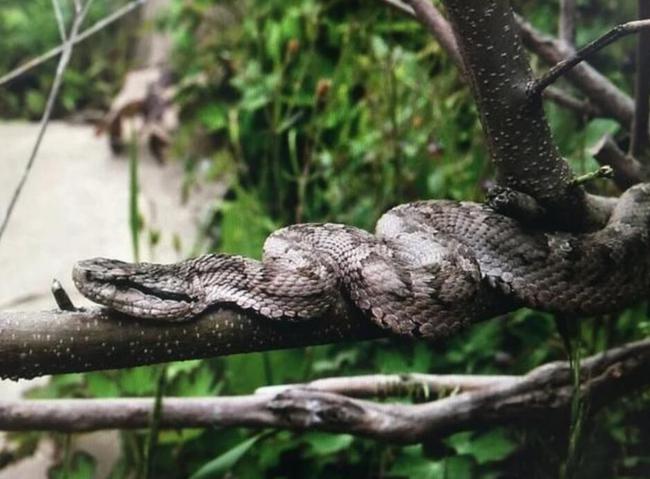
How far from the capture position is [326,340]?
1888 mm

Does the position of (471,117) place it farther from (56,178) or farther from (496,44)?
(56,178)

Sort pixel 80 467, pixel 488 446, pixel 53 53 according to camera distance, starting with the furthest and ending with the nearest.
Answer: pixel 80 467
pixel 488 446
pixel 53 53

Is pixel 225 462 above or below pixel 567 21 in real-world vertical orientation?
below

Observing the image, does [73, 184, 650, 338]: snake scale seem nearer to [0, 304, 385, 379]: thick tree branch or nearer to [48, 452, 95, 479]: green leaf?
[0, 304, 385, 379]: thick tree branch

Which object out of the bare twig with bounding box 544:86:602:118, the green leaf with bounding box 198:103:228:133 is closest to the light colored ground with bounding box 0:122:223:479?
the green leaf with bounding box 198:103:228:133

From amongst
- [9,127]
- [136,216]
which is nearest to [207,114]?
[9,127]

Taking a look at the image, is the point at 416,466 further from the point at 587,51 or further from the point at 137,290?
the point at 587,51

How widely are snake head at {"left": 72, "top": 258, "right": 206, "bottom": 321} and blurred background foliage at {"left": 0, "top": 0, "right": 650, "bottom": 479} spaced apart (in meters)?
1.17

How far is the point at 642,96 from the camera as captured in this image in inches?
90.0

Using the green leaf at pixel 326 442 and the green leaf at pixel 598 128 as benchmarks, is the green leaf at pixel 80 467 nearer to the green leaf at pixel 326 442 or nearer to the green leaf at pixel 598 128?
the green leaf at pixel 326 442

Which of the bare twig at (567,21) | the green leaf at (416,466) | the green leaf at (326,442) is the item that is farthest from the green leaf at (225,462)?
the bare twig at (567,21)

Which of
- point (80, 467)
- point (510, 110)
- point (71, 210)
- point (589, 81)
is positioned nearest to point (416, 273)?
point (510, 110)

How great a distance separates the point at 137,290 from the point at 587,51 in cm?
91

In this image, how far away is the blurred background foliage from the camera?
2873mm
